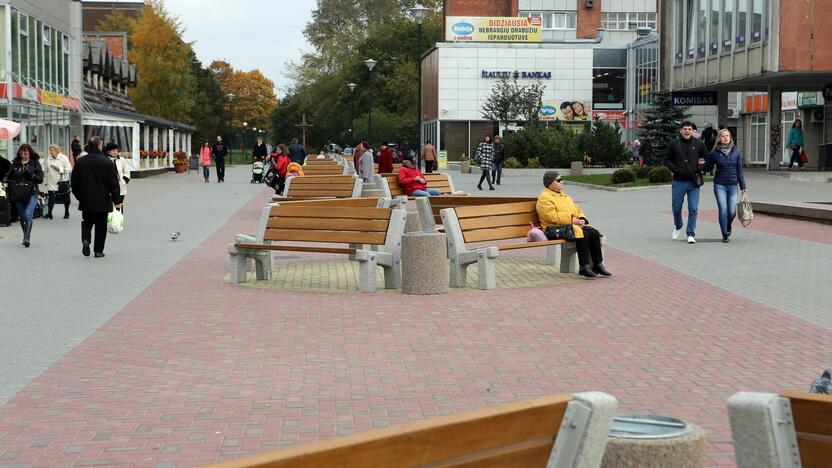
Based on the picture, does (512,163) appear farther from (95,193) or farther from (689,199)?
(95,193)

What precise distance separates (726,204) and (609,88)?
58867 millimetres

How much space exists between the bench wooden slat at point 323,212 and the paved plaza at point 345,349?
75cm

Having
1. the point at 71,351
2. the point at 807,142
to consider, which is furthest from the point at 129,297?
the point at 807,142

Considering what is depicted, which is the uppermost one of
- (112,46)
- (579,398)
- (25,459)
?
(112,46)

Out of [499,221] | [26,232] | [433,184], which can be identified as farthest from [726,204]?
[26,232]

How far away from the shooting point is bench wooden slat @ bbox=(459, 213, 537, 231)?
495 inches

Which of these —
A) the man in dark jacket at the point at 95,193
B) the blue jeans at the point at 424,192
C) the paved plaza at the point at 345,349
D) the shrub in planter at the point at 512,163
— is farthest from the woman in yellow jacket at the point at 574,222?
the shrub in planter at the point at 512,163

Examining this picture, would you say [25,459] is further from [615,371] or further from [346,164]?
[346,164]

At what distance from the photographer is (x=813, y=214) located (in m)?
20.8

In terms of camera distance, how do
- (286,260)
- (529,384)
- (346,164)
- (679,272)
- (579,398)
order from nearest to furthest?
(579,398) → (529,384) → (679,272) → (286,260) → (346,164)

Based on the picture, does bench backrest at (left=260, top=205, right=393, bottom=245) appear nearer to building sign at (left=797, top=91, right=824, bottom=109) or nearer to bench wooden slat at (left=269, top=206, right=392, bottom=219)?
bench wooden slat at (left=269, top=206, right=392, bottom=219)

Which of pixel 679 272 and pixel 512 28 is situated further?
pixel 512 28

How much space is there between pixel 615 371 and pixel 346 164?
36.8m

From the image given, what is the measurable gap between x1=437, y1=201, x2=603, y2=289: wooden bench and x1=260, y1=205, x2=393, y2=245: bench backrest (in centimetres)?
68
